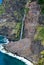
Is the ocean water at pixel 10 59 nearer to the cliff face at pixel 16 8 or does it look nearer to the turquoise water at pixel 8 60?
the turquoise water at pixel 8 60

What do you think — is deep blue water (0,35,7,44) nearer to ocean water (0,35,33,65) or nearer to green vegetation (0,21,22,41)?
green vegetation (0,21,22,41)

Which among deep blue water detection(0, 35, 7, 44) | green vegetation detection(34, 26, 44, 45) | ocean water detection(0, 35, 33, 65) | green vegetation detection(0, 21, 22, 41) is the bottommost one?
deep blue water detection(0, 35, 7, 44)

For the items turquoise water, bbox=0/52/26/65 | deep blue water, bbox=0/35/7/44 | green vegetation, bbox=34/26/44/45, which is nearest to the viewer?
turquoise water, bbox=0/52/26/65

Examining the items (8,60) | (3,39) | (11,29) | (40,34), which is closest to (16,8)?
(11,29)

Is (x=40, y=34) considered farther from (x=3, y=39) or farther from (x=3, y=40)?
(x=3, y=39)

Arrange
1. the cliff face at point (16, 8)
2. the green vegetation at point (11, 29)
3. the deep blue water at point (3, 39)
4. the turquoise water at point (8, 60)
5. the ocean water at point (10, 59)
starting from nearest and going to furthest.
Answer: the turquoise water at point (8, 60)
the ocean water at point (10, 59)
the deep blue water at point (3, 39)
the green vegetation at point (11, 29)
the cliff face at point (16, 8)

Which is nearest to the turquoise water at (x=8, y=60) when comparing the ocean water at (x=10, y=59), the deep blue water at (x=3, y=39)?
the ocean water at (x=10, y=59)

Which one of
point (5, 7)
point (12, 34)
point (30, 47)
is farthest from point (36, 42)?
point (5, 7)

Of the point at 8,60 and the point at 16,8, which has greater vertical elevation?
the point at 16,8

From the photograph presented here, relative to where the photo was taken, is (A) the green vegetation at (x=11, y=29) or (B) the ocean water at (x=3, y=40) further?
(A) the green vegetation at (x=11, y=29)

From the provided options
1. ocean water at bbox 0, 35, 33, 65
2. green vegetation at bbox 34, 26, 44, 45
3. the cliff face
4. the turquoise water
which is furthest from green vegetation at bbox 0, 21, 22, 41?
green vegetation at bbox 34, 26, 44, 45

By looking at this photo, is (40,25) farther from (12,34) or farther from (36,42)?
(12,34)

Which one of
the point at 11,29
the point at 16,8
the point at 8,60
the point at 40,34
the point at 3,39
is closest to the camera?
the point at 40,34
